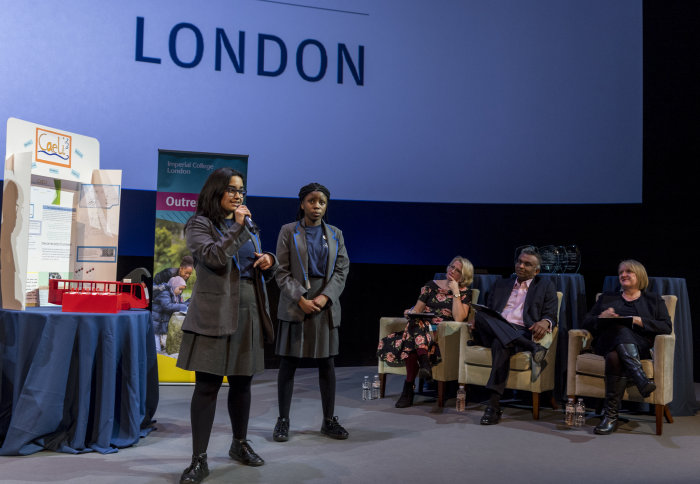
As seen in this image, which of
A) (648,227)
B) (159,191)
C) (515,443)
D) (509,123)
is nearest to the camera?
(515,443)

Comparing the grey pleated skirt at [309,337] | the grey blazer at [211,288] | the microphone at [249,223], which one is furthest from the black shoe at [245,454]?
the microphone at [249,223]

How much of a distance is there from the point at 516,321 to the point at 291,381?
1.77 m

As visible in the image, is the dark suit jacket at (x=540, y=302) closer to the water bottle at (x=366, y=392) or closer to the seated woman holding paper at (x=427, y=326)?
the seated woman holding paper at (x=427, y=326)

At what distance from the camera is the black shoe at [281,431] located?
11.3 feet

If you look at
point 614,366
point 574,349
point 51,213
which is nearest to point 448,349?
point 574,349

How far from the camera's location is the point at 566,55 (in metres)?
6.05

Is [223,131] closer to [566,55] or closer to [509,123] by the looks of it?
[509,123]

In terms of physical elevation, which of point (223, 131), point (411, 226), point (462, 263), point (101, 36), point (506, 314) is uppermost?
point (101, 36)

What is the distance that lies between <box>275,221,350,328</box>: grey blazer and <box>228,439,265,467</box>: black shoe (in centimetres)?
71

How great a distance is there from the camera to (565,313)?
466 centimetres

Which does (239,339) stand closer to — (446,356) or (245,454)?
(245,454)

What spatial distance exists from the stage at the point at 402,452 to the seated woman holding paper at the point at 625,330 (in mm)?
275

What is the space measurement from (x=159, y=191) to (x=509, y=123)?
3351mm

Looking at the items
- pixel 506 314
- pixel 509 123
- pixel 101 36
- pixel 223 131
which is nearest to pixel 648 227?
pixel 509 123
